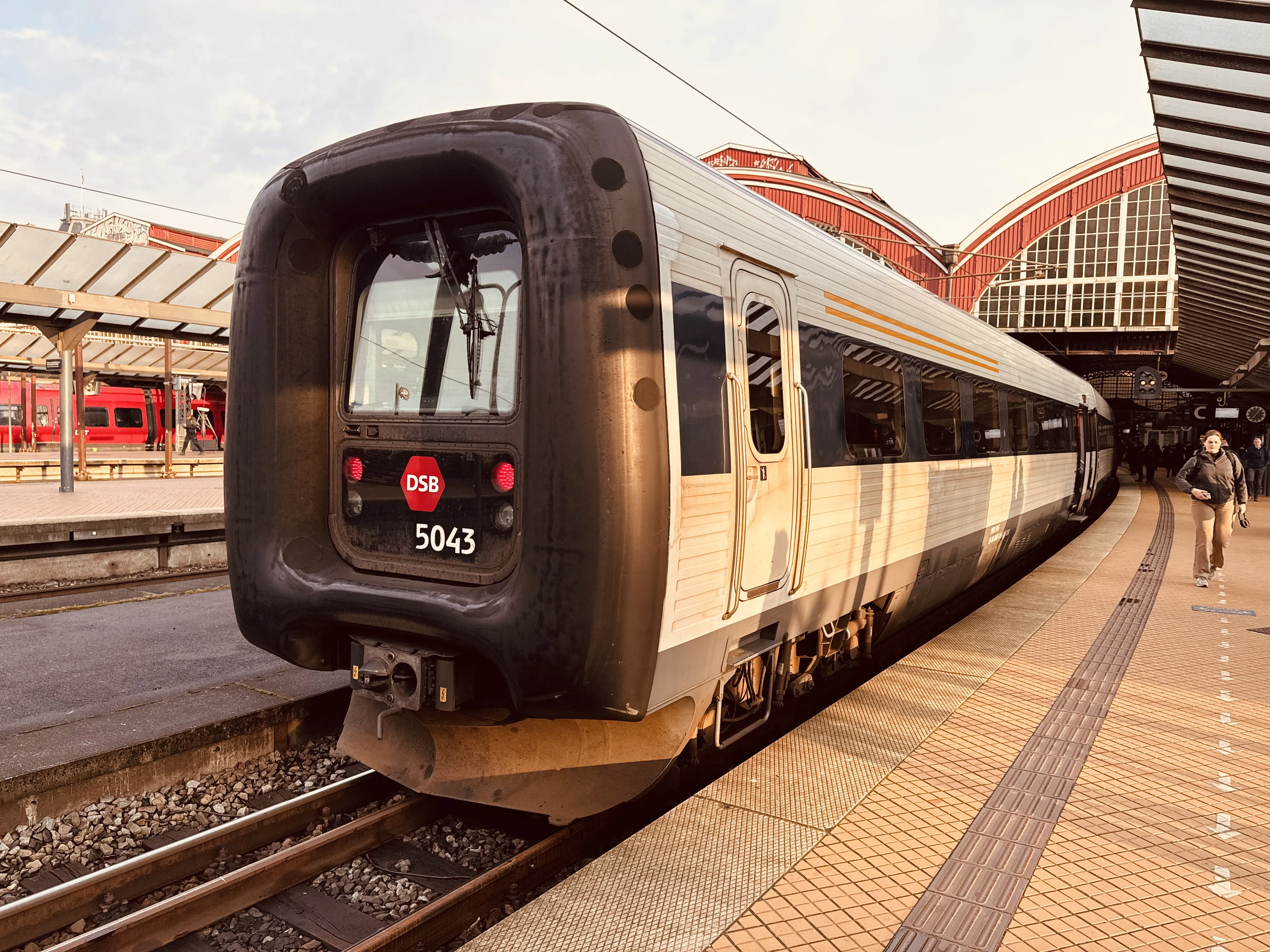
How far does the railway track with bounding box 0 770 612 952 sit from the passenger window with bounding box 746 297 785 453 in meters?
1.99

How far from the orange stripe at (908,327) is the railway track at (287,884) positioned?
3.06 m

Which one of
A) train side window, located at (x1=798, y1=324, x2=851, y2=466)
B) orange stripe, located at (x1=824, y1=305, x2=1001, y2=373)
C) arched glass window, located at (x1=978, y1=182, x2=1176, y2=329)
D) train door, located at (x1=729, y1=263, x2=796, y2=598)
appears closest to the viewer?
train door, located at (x1=729, y1=263, x2=796, y2=598)

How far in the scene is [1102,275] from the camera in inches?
1435

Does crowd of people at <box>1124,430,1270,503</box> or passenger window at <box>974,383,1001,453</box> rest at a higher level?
passenger window at <box>974,383,1001,453</box>

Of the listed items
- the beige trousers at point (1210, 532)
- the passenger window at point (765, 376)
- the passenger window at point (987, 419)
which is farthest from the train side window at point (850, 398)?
the beige trousers at point (1210, 532)

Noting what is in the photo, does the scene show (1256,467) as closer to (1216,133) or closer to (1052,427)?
(1052,427)

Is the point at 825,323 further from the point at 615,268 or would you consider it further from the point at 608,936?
the point at 608,936

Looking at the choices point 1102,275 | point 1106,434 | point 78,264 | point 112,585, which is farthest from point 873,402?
point 1102,275

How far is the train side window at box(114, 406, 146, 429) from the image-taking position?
109 feet

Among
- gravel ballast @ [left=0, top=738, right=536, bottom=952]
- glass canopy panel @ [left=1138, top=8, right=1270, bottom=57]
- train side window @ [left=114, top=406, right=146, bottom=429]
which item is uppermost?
glass canopy panel @ [left=1138, top=8, right=1270, bottom=57]

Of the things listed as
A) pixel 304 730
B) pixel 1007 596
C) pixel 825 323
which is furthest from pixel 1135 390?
pixel 304 730

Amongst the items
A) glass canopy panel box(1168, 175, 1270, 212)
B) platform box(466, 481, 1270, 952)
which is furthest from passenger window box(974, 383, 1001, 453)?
glass canopy panel box(1168, 175, 1270, 212)

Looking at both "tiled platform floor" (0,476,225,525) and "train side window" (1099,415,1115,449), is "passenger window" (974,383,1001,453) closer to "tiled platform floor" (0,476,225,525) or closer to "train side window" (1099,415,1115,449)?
"tiled platform floor" (0,476,225,525)

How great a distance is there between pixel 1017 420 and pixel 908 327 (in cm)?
441
